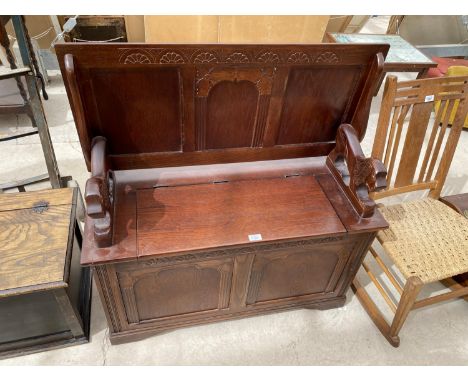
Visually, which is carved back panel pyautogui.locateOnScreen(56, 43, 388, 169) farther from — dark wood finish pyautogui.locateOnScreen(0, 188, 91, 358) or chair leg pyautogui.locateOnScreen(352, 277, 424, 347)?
chair leg pyautogui.locateOnScreen(352, 277, 424, 347)

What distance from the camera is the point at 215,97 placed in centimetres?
151

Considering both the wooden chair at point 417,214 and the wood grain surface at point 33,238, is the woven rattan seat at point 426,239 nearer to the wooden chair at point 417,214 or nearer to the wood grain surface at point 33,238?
the wooden chair at point 417,214

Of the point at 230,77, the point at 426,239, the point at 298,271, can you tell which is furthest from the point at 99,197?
the point at 426,239

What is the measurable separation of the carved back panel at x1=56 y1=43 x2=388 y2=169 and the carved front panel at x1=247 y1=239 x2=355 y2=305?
466 mm

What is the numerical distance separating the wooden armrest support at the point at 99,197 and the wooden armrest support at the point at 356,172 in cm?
101

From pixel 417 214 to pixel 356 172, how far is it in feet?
2.33

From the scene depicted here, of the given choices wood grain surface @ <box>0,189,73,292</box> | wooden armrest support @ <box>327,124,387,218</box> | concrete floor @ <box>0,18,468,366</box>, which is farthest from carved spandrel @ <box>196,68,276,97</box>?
concrete floor @ <box>0,18,468,366</box>

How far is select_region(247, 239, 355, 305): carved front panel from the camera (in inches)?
65.2

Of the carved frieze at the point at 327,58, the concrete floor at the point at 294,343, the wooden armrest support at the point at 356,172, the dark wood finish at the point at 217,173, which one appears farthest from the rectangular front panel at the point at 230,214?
the concrete floor at the point at 294,343

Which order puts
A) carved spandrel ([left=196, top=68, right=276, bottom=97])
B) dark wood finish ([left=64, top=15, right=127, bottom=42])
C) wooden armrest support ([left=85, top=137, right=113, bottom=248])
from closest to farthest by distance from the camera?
1. wooden armrest support ([left=85, top=137, right=113, bottom=248])
2. carved spandrel ([left=196, top=68, right=276, bottom=97])
3. dark wood finish ([left=64, top=15, right=127, bottom=42])

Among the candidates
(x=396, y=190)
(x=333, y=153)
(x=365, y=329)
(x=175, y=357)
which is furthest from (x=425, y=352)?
(x=175, y=357)

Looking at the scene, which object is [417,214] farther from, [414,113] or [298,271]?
[298,271]

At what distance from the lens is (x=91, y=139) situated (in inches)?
58.3

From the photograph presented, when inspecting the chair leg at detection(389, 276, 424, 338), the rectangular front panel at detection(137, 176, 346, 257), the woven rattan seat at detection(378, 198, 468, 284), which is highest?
the rectangular front panel at detection(137, 176, 346, 257)
